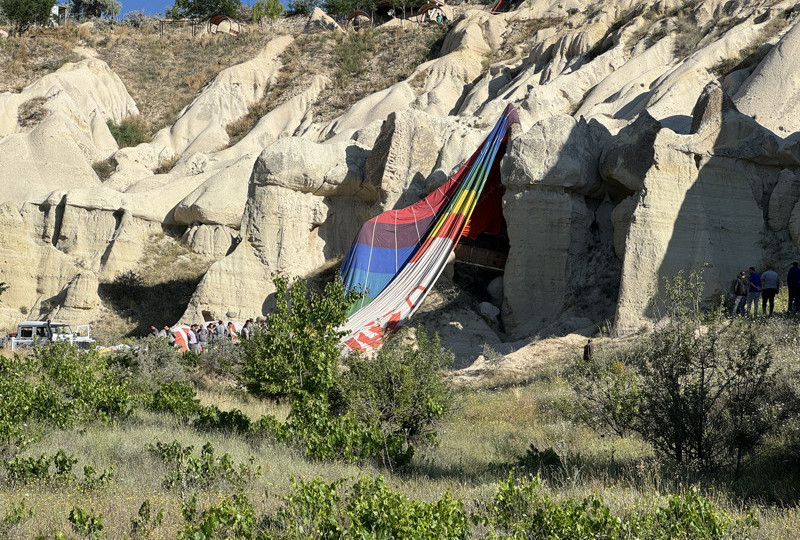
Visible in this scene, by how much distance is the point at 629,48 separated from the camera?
109 feet

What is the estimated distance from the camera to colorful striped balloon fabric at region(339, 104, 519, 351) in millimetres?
18750

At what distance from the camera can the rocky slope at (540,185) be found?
16.9 m

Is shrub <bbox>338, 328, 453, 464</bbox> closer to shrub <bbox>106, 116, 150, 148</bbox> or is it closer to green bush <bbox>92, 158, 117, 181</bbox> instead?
green bush <bbox>92, 158, 117, 181</bbox>

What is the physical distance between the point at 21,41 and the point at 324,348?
46.3 metres

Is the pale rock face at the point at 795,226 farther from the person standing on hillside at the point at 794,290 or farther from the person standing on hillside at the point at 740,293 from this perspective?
the person standing on hillside at the point at 794,290

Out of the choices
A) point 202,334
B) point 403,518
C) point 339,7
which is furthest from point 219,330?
point 339,7

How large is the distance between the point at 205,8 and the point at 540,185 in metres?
45.0

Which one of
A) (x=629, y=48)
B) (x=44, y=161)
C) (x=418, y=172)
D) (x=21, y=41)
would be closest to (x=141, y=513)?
(x=418, y=172)

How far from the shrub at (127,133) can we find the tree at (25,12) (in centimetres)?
1322

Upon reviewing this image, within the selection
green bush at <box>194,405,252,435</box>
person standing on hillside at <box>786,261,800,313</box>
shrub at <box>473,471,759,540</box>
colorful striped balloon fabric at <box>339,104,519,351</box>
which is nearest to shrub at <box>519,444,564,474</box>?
shrub at <box>473,471,759,540</box>

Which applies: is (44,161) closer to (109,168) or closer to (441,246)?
(109,168)

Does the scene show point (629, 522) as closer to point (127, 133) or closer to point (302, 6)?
point (127, 133)

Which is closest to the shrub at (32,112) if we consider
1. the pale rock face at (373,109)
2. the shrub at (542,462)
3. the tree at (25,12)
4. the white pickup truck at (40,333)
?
the pale rock face at (373,109)

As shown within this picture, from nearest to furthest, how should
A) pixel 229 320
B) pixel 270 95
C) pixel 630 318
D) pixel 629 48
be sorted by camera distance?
pixel 630 318
pixel 229 320
pixel 629 48
pixel 270 95
